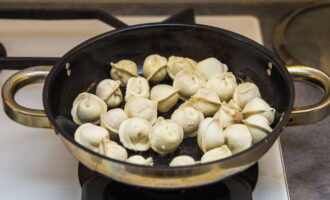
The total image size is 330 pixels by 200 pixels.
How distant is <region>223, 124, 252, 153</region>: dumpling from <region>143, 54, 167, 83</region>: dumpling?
140 mm

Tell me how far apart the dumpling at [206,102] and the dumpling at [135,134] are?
0.22ft

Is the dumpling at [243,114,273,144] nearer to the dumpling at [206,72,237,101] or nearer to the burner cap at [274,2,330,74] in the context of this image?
the dumpling at [206,72,237,101]

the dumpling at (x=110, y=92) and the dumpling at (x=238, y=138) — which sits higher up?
the dumpling at (x=110, y=92)

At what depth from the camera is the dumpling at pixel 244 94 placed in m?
0.60

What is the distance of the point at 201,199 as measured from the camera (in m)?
0.54

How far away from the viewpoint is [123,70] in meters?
0.63

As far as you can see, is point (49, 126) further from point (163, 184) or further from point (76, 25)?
point (76, 25)

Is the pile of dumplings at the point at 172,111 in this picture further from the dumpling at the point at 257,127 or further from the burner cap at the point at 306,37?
the burner cap at the point at 306,37

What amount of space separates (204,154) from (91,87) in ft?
0.64

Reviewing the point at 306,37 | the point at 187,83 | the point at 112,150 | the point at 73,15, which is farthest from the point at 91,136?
the point at 306,37

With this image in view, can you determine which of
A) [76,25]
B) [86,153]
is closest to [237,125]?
[86,153]

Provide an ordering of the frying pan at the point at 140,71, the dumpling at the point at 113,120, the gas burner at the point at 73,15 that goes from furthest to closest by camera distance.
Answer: the gas burner at the point at 73,15, the dumpling at the point at 113,120, the frying pan at the point at 140,71

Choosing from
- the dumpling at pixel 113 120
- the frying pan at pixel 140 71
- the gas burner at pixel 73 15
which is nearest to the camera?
the frying pan at pixel 140 71

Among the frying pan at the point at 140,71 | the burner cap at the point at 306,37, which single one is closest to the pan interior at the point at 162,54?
the frying pan at the point at 140,71
